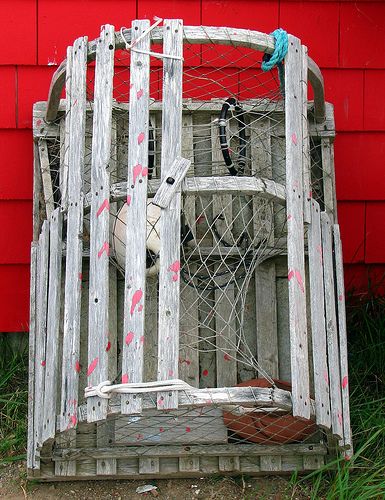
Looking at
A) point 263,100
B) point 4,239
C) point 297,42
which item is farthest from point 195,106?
point 4,239

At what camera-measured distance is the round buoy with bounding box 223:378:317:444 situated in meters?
3.44

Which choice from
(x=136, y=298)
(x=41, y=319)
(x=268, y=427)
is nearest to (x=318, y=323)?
(x=268, y=427)

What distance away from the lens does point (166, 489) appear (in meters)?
3.50

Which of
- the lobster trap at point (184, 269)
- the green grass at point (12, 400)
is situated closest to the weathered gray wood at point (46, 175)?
the lobster trap at point (184, 269)

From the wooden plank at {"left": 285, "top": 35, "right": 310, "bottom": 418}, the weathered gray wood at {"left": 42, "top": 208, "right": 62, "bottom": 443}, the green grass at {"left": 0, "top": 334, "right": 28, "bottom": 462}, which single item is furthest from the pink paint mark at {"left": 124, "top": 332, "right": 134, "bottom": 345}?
the green grass at {"left": 0, "top": 334, "right": 28, "bottom": 462}

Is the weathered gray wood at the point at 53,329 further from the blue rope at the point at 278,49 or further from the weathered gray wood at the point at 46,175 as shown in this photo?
the blue rope at the point at 278,49

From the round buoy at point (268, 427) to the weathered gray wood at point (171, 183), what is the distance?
3.09 ft

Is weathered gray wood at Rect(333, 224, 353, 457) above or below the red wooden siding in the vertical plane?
below

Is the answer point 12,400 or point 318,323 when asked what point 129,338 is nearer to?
point 318,323

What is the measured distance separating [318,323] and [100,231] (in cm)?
82

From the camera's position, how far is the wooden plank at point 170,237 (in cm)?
287

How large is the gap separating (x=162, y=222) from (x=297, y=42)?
84 centimetres

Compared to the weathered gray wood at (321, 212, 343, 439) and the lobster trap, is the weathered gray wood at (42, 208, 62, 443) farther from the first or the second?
the weathered gray wood at (321, 212, 343, 439)

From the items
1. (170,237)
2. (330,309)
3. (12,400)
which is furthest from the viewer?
(12,400)
